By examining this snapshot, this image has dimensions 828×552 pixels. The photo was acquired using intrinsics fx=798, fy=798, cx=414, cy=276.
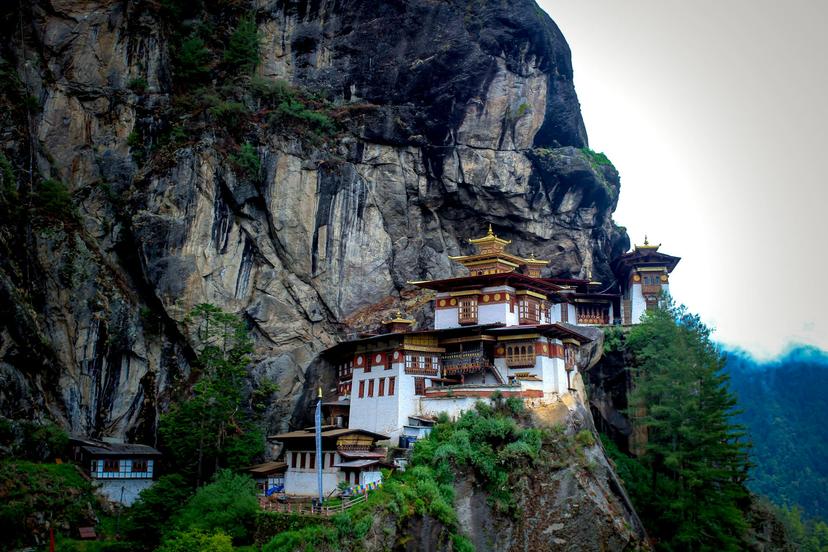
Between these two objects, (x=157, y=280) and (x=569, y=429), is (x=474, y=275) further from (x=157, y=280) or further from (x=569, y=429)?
(x=157, y=280)

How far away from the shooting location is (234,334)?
46781mm

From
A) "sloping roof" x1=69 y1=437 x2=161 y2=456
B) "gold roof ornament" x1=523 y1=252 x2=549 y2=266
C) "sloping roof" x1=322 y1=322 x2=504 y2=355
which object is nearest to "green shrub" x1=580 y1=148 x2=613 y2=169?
"gold roof ornament" x1=523 y1=252 x2=549 y2=266

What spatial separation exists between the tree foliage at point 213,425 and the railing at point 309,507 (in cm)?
587

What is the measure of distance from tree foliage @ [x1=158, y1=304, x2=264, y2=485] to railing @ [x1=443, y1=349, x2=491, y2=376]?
35.5ft

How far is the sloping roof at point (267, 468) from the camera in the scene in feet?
128

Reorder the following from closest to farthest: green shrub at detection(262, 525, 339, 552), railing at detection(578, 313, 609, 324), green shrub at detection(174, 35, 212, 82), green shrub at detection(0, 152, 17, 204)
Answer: green shrub at detection(262, 525, 339, 552), green shrub at detection(0, 152, 17, 204), green shrub at detection(174, 35, 212, 82), railing at detection(578, 313, 609, 324)

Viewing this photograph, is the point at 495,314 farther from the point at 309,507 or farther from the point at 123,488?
the point at 123,488

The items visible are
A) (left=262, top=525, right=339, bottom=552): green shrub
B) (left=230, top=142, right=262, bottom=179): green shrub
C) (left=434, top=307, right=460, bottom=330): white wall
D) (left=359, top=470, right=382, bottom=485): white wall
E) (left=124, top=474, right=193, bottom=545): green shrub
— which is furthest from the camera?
(left=230, top=142, right=262, bottom=179): green shrub

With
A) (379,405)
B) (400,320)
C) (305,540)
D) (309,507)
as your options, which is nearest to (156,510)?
(309,507)

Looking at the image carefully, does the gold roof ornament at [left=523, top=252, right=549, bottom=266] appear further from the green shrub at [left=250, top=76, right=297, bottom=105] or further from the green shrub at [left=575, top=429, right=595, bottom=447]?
the green shrub at [left=250, top=76, right=297, bottom=105]

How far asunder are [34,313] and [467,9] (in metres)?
34.6

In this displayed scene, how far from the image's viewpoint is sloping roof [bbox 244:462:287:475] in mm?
39166

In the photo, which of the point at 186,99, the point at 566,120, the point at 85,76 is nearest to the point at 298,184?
the point at 186,99

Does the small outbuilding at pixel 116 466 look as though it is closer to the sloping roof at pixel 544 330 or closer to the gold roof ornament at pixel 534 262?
the sloping roof at pixel 544 330
